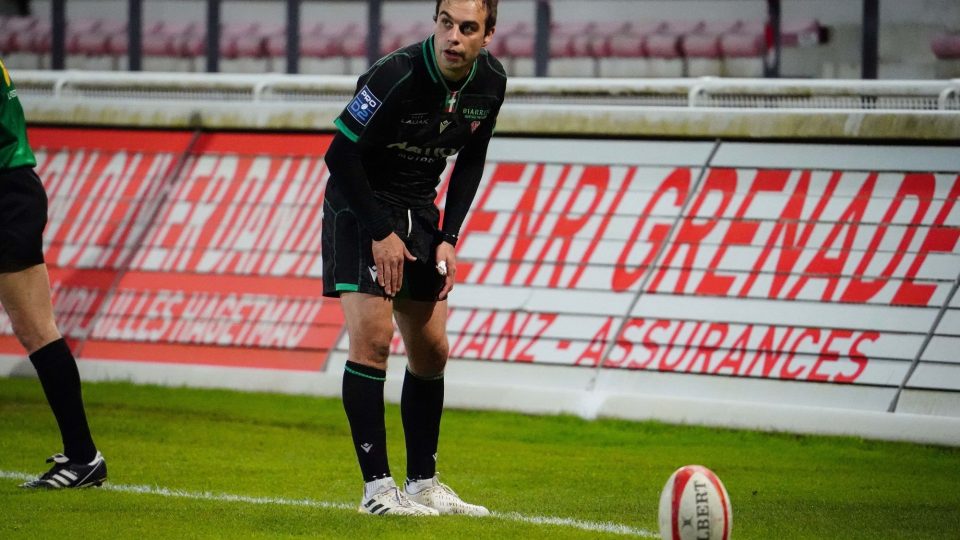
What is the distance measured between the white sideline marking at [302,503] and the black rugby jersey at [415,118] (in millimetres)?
1247

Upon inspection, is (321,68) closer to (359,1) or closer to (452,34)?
(359,1)

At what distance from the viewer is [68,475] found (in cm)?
730

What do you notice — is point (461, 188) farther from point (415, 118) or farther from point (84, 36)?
point (84, 36)

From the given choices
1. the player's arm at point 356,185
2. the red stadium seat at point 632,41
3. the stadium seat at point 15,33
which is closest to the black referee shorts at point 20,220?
the player's arm at point 356,185

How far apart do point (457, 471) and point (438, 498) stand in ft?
4.98

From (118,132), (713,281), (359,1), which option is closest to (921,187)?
(713,281)

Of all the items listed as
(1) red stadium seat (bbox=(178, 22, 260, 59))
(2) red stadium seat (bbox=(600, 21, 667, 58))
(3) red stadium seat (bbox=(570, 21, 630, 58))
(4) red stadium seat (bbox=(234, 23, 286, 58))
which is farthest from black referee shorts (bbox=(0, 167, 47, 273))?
(4) red stadium seat (bbox=(234, 23, 286, 58))

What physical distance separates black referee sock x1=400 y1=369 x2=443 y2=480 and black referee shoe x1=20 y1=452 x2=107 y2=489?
4.91 feet

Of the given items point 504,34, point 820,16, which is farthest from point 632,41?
point 820,16

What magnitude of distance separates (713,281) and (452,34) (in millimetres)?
4783

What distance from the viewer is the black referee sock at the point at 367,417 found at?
6559mm

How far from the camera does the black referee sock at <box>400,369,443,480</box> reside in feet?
22.5

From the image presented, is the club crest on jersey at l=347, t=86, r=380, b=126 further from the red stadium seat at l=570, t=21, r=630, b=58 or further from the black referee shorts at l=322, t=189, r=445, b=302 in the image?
the red stadium seat at l=570, t=21, r=630, b=58

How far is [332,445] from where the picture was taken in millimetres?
9242
